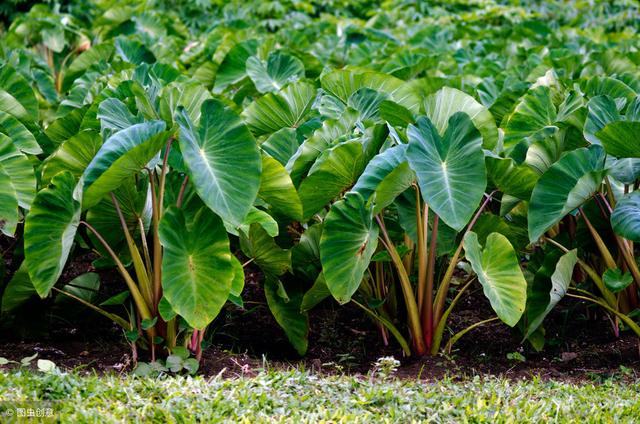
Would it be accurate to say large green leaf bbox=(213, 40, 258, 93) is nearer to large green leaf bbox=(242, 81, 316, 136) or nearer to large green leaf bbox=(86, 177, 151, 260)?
large green leaf bbox=(242, 81, 316, 136)

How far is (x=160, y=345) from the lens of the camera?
9.91 ft

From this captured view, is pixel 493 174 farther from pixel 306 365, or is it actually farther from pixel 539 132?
pixel 306 365

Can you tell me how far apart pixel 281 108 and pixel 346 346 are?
1060mm

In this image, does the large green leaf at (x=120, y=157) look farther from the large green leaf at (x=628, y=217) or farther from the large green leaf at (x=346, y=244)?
the large green leaf at (x=628, y=217)

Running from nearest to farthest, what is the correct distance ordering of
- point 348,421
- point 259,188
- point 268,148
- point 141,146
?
point 348,421
point 141,146
point 259,188
point 268,148

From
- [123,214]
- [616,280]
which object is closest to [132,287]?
[123,214]

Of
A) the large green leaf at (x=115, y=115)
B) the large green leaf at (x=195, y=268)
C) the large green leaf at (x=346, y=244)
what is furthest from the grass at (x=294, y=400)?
the large green leaf at (x=115, y=115)

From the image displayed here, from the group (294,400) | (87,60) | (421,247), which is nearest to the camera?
(294,400)

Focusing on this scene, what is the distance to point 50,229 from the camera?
2746 mm

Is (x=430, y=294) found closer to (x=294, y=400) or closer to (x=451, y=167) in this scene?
(x=451, y=167)

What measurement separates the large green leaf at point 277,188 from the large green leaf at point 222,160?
6.7 inches

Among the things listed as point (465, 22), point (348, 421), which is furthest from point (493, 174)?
point (465, 22)

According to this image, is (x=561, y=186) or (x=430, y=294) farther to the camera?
(x=430, y=294)

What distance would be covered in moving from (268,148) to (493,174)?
921mm
